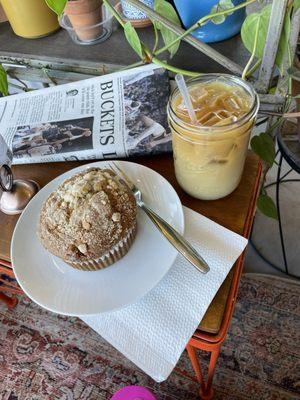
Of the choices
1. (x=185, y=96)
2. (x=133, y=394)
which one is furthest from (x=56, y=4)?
(x=133, y=394)

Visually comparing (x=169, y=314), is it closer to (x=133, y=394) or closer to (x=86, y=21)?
(x=133, y=394)

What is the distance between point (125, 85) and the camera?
2.28ft

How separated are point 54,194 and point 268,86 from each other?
0.40 meters

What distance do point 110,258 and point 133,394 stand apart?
0.49 m

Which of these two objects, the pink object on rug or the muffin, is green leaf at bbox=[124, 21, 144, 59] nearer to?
the muffin

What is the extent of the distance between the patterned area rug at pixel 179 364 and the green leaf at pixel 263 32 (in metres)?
0.63

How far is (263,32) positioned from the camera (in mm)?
524

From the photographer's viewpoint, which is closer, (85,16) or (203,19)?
(203,19)

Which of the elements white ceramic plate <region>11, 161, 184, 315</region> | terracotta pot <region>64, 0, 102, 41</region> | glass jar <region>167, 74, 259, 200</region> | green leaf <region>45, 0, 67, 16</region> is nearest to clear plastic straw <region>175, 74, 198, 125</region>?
glass jar <region>167, 74, 259, 200</region>

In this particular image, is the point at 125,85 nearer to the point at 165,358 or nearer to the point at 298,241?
the point at 165,358

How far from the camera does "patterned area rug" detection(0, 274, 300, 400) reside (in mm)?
845

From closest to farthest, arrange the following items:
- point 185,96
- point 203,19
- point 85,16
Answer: point 185,96, point 203,19, point 85,16

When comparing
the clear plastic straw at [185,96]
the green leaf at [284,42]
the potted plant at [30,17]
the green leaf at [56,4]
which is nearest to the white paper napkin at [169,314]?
the clear plastic straw at [185,96]

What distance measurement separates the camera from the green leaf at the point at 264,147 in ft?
1.99
